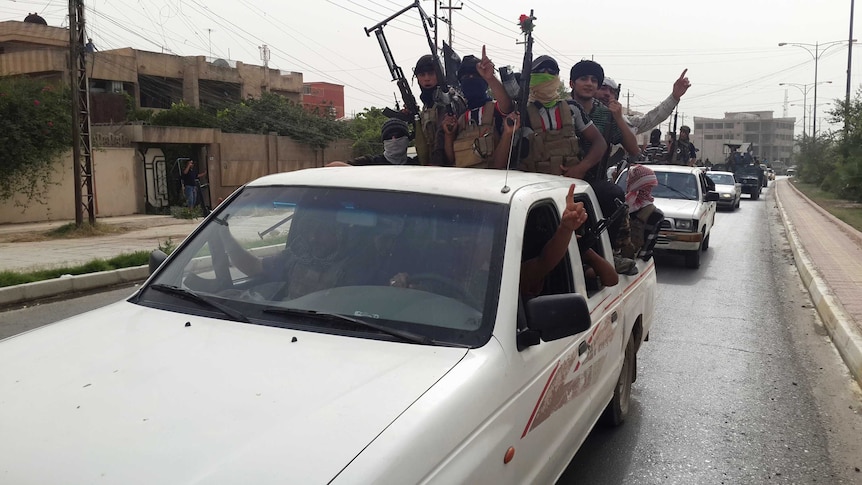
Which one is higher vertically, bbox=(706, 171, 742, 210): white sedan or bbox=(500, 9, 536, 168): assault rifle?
bbox=(500, 9, 536, 168): assault rifle

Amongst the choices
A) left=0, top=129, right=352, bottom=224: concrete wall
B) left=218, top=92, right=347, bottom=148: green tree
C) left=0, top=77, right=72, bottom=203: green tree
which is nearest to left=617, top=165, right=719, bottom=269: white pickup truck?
left=0, top=77, right=72, bottom=203: green tree

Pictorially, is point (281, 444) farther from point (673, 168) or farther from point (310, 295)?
point (673, 168)

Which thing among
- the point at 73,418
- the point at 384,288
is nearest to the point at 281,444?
the point at 73,418

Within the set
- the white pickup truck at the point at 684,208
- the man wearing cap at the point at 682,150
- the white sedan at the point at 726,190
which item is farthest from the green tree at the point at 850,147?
the white pickup truck at the point at 684,208

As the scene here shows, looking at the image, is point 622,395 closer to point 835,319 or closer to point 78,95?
point 835,319

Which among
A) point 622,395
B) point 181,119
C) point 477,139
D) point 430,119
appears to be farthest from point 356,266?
point 181,119

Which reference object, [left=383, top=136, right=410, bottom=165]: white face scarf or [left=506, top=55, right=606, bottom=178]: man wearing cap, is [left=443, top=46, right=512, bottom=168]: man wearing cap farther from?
[left=383, top=136, right=410, bottom=165]: white face scarf

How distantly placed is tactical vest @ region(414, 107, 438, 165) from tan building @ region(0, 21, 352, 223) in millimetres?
13950

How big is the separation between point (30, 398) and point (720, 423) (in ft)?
14.1

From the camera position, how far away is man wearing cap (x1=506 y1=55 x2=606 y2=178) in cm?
484

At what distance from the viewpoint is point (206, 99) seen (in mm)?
46875

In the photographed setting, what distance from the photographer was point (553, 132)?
191 inches

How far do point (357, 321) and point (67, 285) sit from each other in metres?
8.20

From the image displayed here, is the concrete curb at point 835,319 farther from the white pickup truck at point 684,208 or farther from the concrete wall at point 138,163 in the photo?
the concrete wall at point 138,163
